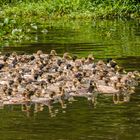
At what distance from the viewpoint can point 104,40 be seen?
36000mm

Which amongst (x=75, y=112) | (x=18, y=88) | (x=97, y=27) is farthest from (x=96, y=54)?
(x=97, y=27)

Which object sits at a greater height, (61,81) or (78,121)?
(61,81)

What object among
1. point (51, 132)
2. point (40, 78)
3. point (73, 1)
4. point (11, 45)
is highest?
point (73, 1)

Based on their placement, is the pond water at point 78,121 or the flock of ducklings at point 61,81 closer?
the pond water at point 78,121

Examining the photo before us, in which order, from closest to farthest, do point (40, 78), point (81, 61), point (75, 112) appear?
point (75, 112) < point (40, 78) < point (81, 61)

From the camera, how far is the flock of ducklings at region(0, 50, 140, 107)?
18.5m

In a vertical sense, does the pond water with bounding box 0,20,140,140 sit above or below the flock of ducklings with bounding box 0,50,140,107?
below

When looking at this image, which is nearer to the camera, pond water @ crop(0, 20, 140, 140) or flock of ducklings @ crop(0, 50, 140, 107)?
pond water @ crop(0, 20, 140, 140)

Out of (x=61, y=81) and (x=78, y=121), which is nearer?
(x=78, y=121)

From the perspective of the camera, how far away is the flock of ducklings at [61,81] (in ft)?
60.7

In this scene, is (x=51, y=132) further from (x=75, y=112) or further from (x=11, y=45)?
(x=11, y=45)

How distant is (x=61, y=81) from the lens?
789 inches

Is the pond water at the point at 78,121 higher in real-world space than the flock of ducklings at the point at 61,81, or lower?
lower

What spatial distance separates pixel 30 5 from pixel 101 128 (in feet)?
166
